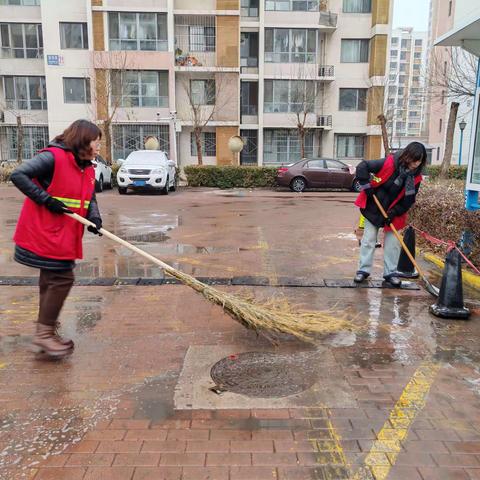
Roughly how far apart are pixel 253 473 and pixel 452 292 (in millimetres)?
3176

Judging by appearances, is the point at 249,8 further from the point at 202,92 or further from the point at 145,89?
the point at 145,89

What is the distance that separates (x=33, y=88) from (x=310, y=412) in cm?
3234

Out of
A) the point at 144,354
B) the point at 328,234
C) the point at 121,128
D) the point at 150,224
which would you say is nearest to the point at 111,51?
the point at 121,128

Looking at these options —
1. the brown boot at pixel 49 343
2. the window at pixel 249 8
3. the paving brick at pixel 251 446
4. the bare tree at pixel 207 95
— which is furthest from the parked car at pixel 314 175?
the paving brick at pixel 251 446

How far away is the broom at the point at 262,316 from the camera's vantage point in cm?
418

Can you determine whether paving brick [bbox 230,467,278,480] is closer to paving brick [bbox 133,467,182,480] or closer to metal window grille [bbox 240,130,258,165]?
paving brick [bbox 133,467,182,480]

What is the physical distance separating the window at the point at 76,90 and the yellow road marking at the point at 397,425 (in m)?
29.6

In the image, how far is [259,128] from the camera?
31.3 metres

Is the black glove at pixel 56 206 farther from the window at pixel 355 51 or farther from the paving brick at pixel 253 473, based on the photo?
the window at pixel 355 51

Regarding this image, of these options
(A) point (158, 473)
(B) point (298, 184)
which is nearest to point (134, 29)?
(B) point (298, 184)

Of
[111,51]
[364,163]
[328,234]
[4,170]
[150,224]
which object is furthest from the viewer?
[111,51]

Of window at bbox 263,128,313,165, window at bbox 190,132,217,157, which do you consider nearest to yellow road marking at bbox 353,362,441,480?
window at bbox 190,132,217,157

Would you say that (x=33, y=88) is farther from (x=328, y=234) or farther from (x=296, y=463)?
(x=296, y=463)

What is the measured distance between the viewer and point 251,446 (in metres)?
2.79
